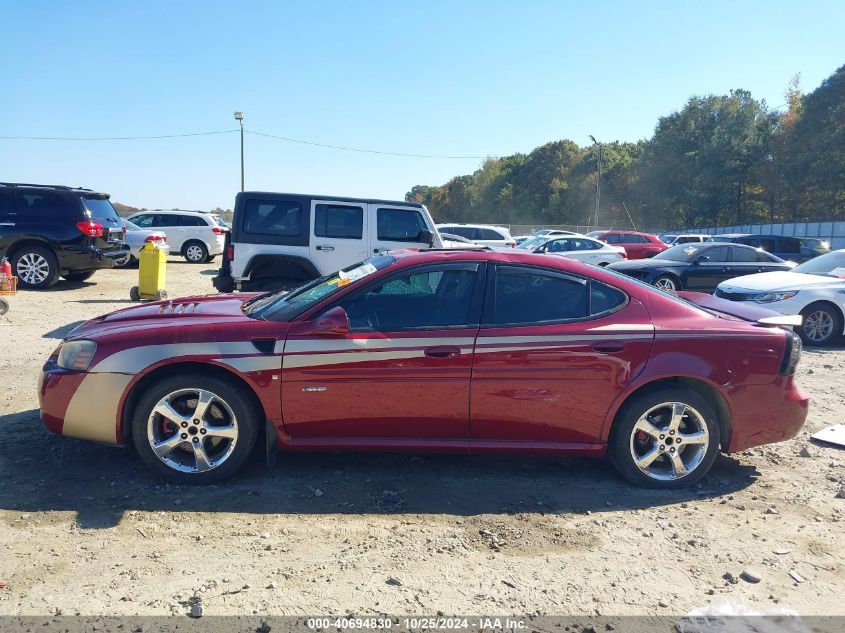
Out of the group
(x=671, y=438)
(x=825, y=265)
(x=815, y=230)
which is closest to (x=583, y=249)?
(x=825, y=265)

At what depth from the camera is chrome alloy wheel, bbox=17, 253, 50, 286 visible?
1249cm

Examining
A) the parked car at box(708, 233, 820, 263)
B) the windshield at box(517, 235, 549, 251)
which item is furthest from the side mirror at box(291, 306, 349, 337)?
the parked car at box(708, 233, 820, 263)

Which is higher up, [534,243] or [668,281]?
[534,243]

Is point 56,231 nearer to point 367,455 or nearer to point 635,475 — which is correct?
point 367,455

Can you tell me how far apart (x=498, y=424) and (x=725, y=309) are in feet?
6.63

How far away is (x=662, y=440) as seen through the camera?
4160mm

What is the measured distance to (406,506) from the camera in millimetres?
3854

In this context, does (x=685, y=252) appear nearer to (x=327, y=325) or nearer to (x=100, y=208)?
(x=327, y=325)

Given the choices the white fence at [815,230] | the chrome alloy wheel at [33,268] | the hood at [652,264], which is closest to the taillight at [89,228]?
the chrome alloy wheel at [33,268]

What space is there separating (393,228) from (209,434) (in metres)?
6.34

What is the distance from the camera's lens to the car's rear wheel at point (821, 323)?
938 centimetres

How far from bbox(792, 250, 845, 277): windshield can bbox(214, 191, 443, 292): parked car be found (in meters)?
6.60

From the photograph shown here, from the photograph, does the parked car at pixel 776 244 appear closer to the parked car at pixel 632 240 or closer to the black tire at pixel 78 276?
the parked car at pixel 632 240

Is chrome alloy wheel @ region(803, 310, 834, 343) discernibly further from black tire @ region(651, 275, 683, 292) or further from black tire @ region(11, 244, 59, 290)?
black tire @ region(11, 244, 59, 290)
